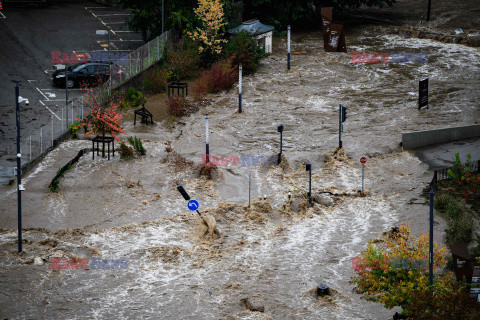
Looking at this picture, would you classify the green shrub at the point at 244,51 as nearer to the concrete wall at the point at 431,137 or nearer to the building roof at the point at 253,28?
the building roof at the point at 253,28

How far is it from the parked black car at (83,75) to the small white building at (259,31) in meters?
10.4

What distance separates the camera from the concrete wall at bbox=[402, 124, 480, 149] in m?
30.1

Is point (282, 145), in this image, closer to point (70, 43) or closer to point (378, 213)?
point (378, 213)

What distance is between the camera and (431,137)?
30.2 meters

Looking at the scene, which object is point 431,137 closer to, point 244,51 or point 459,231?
point 459,231

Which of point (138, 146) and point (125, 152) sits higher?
point (138, 146)

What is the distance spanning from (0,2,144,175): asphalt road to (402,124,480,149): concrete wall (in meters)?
16.3

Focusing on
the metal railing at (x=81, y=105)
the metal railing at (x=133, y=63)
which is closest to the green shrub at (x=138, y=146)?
the metal railing at (x=81, y=105)

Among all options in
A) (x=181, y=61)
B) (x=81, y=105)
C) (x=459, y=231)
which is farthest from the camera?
(x=181, y=61)

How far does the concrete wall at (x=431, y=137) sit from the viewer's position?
3009 centimetres

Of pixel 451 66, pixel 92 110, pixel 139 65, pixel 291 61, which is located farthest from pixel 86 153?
pixel 451 66

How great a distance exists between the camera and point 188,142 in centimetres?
3141

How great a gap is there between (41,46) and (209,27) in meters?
11.0

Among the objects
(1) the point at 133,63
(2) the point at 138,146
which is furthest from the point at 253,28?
(2) the point at 138,146
